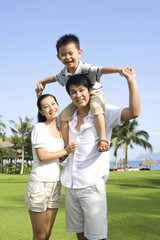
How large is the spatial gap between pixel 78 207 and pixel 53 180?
33 centimetres

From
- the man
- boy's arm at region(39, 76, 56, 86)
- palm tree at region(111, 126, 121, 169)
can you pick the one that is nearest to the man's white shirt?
the man

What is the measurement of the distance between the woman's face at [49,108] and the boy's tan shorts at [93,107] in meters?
0.08

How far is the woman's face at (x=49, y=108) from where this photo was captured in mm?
2975

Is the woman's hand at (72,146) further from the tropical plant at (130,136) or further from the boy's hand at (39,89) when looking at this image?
the tropical plant at (130,136)

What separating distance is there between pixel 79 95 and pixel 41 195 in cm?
92

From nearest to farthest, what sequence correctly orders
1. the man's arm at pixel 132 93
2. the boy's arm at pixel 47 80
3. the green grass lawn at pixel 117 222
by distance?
1. the man's arm at pixel 132 93
2. the boy's arm at pixel 47 80
3. the green grass lawn at pixel 117 222

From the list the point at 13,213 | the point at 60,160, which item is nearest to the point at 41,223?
the point at 60,160

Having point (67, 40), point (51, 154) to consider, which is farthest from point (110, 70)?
point (51, 154)

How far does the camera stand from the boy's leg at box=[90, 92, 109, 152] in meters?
2.64

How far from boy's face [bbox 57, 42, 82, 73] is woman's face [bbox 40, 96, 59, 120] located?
1.16 feet

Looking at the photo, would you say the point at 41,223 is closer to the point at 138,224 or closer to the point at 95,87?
the point at 95,87

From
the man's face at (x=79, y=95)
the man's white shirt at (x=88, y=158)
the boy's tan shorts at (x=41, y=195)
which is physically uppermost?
the man's face at (x=79, y=95)

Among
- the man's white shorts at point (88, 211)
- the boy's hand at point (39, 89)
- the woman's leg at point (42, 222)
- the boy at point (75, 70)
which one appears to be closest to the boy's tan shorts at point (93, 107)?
the boy at point (75, 70)

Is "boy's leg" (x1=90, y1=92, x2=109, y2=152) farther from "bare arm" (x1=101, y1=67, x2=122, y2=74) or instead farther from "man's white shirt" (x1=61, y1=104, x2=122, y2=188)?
"bare arm" (x1=101, y1=67, x2=122, y2=74)
